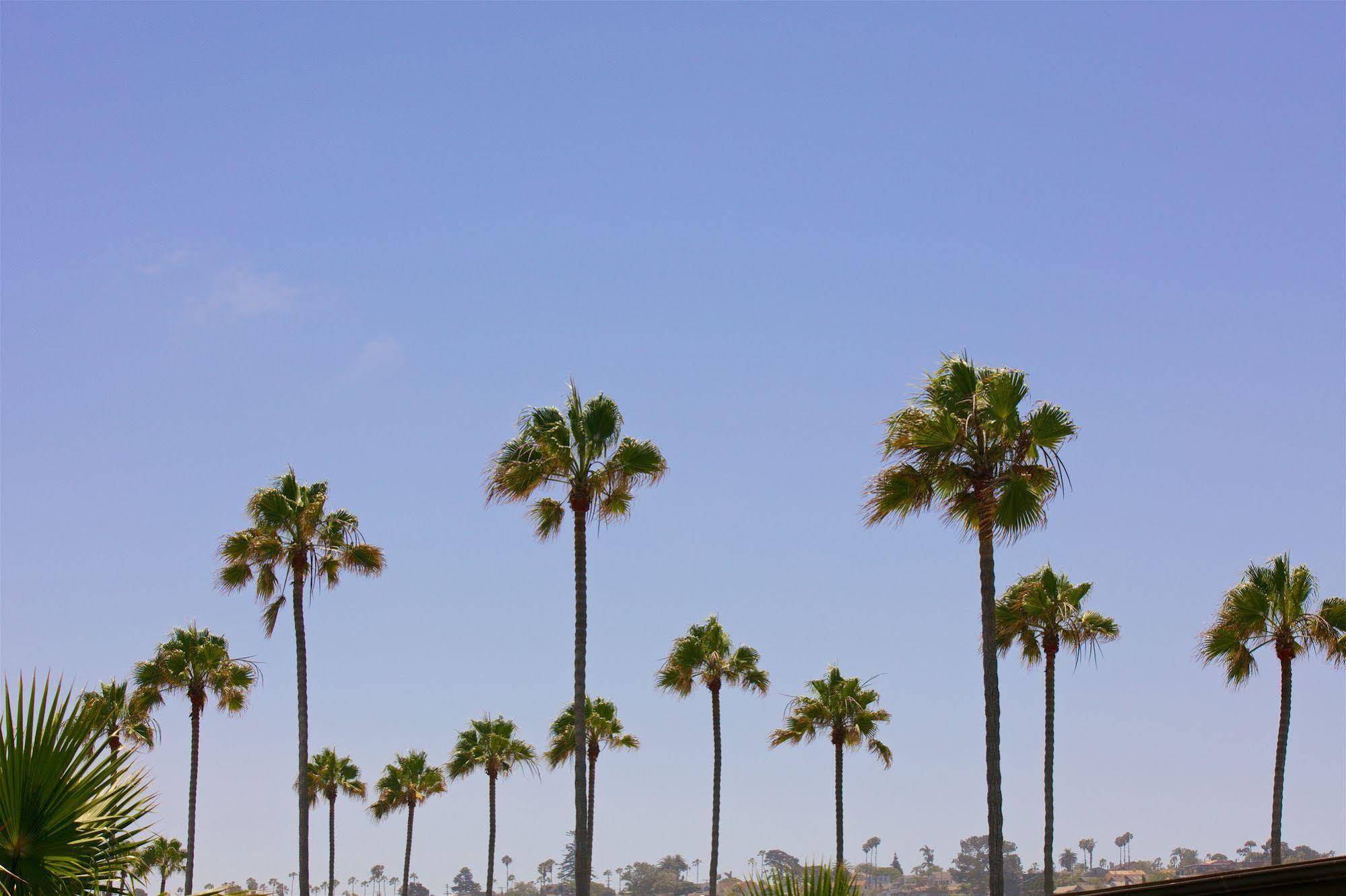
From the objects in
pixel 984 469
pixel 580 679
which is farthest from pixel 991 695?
pixel 580 679

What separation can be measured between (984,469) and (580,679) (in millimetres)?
13302

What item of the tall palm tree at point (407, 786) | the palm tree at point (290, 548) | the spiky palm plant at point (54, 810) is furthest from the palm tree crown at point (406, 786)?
the spiky palm plant at point (54, 810)

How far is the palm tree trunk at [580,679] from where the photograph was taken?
3203 centimetres

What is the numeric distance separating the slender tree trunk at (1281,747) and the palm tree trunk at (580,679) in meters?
20.3

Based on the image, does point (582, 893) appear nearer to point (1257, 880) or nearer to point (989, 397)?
point (989, 397)

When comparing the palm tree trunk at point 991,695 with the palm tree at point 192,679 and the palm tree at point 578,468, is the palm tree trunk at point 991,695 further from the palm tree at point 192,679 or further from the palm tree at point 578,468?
the palm tree at point 192,679

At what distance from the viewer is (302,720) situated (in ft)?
125

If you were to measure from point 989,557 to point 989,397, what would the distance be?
10.1 ft

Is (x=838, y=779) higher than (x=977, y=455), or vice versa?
(x=977, y=455)

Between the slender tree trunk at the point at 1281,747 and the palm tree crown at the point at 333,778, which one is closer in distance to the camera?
the slender tree trunk at the point at 1281,747

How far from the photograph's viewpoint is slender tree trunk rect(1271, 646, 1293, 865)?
121ft

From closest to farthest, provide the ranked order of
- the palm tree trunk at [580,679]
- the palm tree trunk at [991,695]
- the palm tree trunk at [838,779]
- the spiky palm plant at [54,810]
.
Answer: the spiky palm plant at [54,810] < the palm tree trunk at [991,695] < the palm tree trunk at [580,679] < the palm tree trunk at [838,779]

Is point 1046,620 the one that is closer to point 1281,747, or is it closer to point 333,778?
point 1281,747

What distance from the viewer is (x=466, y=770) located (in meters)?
61.6
